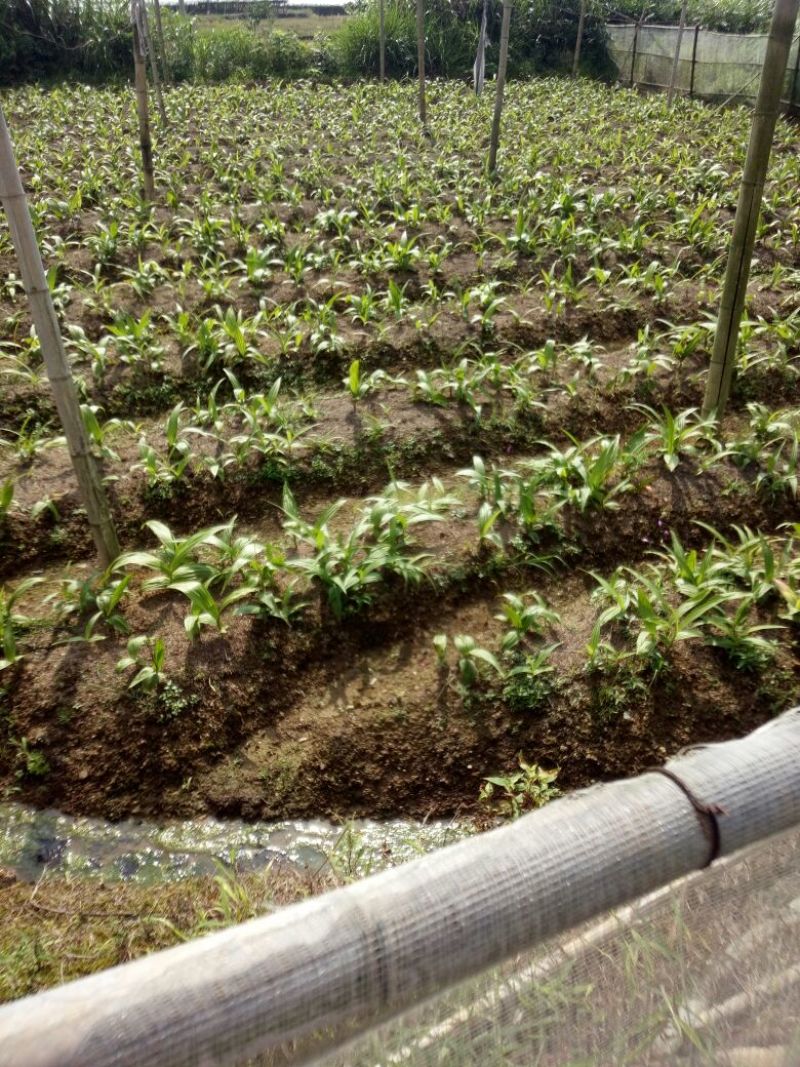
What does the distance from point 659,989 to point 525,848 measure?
0.28m

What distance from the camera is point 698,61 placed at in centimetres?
1409

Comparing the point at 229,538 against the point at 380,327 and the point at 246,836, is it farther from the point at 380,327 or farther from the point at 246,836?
the point at 380,327

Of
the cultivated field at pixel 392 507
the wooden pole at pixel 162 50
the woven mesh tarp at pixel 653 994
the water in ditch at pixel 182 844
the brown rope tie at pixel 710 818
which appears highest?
the wooden pole at pixel 162 50

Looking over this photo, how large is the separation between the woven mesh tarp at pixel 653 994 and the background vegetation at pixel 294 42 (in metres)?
17.6

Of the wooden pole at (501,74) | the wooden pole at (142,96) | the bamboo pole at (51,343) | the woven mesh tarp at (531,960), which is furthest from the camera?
the wooden pole at (501,74)

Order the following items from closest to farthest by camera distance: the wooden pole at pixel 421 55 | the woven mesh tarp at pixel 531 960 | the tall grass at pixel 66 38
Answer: the woven mesh tarp at pixel 531 960 < the wooden pole at pixel 421 55 < the tall grass at pixel 66 38

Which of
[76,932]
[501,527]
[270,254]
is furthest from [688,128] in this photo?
[76,932]

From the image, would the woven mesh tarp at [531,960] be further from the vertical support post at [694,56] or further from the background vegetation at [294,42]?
the background vegetation at [294,42]

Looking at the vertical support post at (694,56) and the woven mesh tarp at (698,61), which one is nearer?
the woven mesh tarp at (698,61)

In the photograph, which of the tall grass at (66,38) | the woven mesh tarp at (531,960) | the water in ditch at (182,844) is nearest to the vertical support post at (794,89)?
the tall grass at (66,38)

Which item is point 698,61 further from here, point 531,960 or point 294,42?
point 531,960

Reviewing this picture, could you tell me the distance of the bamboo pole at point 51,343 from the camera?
2.60m

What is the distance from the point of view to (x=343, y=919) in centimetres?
85

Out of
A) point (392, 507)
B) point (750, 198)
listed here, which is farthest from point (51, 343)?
point (750, 198)
